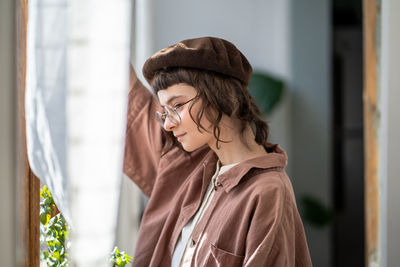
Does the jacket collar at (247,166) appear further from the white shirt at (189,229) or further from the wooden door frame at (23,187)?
the wooden door frame at (23,187)

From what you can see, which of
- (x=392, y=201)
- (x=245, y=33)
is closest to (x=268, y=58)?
(x=245, y=33)

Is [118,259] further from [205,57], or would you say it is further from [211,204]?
[205,57]

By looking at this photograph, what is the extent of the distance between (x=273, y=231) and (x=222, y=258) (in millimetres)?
148

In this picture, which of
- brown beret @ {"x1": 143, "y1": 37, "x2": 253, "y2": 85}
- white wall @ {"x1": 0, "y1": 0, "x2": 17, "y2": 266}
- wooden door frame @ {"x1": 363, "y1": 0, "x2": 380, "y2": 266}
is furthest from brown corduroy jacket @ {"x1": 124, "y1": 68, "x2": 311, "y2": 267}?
wooden door frame @ {"x1": 363, "y1": 0, "x2": 380, "y2": 266}

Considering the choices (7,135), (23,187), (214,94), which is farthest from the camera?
(214,94)

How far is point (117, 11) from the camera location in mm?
943

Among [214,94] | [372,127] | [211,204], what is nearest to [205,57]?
[214,94]

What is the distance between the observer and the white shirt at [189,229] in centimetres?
126

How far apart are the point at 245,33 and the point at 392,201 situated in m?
2.92

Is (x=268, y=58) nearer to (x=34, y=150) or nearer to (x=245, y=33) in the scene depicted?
(x=245, y=33)

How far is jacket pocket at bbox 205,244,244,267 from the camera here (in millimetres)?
1097

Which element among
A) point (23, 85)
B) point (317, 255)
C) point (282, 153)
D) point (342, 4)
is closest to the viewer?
point (23, 85)

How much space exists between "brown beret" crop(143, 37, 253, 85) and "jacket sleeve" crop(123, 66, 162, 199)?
32 cm

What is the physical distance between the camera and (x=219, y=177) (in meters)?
1.24
